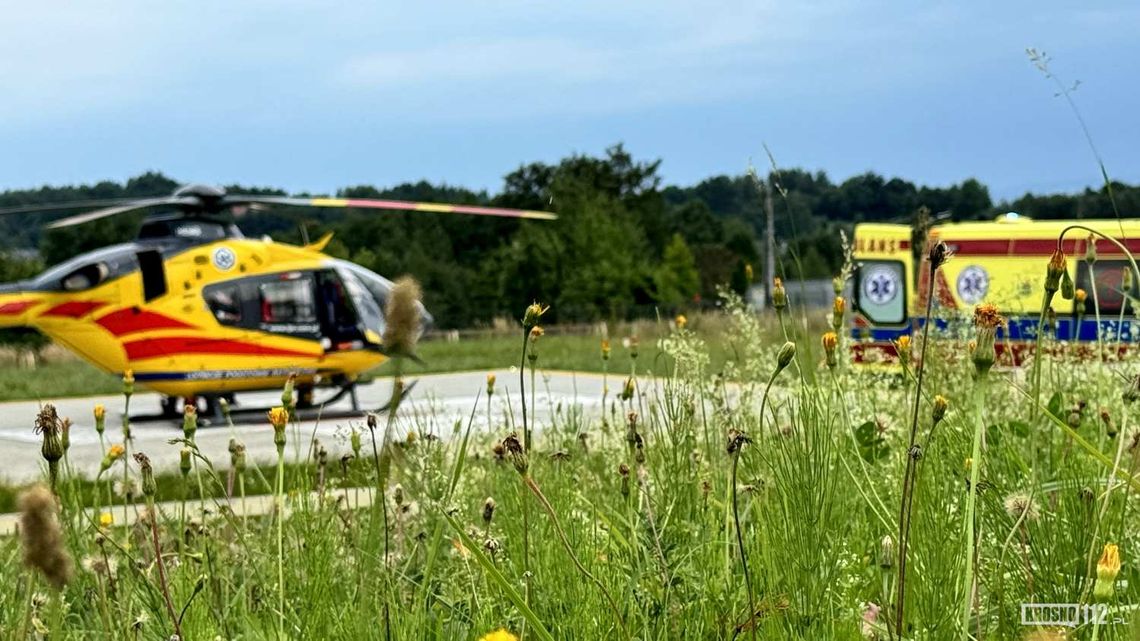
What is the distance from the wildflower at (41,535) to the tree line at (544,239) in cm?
1802

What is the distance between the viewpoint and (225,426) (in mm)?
11266

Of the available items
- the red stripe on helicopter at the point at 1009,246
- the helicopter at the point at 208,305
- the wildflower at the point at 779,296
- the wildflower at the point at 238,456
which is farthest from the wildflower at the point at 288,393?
the red stripe on helicopter at the point at 1009,246

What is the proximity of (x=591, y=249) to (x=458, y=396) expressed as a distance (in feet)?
85.5

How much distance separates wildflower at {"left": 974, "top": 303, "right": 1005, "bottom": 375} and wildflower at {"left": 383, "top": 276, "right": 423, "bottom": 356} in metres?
0.57

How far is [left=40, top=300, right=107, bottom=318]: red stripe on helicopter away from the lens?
1048 centimetres

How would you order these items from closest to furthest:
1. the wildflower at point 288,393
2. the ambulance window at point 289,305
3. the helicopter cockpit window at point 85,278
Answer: the wildflower at point 288,393, the helicopter cockpit window at point 85,278, the ambulance window at point 289,305

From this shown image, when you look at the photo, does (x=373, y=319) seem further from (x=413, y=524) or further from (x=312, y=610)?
(x=312, y=610)

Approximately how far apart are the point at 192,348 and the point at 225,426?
2.77 ft

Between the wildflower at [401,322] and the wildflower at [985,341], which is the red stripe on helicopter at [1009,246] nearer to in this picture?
the wildflower at [985,341]

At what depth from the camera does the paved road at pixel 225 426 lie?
7.48 m

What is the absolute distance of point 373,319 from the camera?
1205cm

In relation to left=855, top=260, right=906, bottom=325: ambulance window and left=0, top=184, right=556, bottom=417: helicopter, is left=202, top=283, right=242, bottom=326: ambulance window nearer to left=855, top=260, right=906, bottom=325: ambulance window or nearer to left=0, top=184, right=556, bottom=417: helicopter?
left=0, top=184, right=556, bottom=417: helicopter

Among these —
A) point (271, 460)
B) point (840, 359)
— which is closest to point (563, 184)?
point (271, 460)

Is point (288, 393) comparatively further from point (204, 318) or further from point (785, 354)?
point (204, 318)
